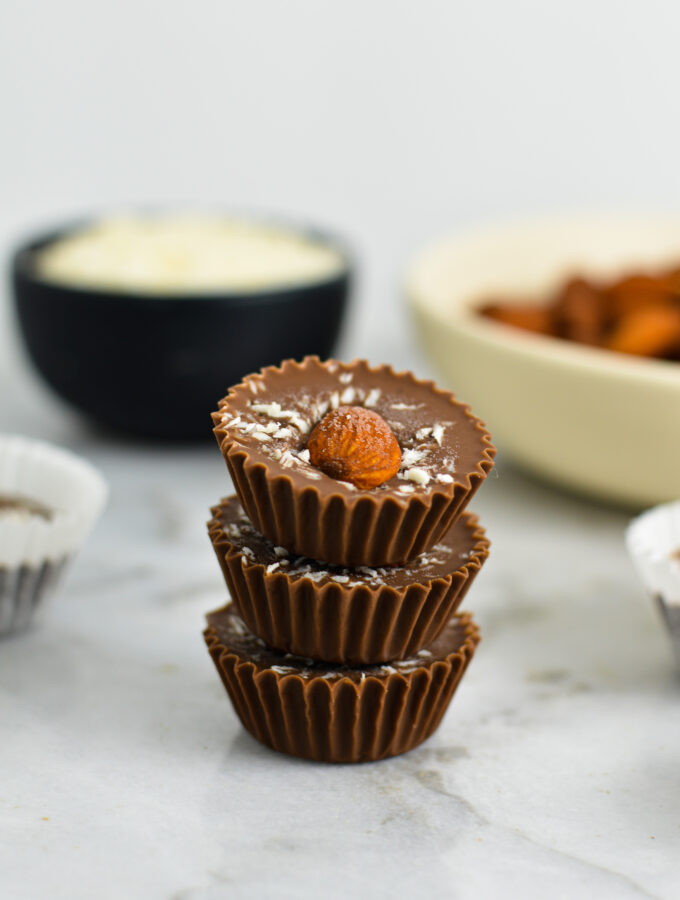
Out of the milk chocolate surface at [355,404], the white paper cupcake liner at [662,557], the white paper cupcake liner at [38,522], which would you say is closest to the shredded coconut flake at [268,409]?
the milk chocolate surface at [355,404]

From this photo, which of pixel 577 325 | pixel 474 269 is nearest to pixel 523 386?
pixel 577 325

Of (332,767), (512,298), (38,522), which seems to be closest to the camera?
(332,767)

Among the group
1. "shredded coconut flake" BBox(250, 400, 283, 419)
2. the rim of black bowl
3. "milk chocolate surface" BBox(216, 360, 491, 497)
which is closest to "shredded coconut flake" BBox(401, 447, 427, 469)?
"milk chocolate surface" BBox(216, 360, 491, 497)

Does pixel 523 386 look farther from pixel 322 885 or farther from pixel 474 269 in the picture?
pixel 322 885

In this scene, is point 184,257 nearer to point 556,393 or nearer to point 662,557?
point 556,393

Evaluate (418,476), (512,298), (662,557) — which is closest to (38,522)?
(418,476)

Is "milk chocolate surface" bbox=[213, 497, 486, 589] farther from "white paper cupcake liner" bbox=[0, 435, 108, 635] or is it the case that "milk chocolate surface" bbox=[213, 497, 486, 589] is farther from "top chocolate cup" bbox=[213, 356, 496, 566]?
"white paper cupcake liner" bbox=[0, 435, 108, 635]
